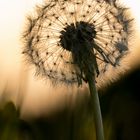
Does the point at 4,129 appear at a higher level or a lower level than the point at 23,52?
lower

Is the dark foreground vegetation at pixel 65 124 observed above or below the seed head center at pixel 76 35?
below

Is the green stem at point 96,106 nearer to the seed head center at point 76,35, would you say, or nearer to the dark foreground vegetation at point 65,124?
the seed head center at point 76,35

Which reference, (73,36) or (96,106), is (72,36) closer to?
(73,36)

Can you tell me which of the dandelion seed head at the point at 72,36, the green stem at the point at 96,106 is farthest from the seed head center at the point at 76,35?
the green stem at the point at 96,106

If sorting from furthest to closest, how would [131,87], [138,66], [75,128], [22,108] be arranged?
[138,66], [131,87], [75,128], [22,108]

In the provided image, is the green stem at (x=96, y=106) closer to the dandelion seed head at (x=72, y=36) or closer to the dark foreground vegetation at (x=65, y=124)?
the dandelion seed head at (x=72, y=36)

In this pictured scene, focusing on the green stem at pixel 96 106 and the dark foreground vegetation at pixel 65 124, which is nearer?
the green stem at pixel 96 106

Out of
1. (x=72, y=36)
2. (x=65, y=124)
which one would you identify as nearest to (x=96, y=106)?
(x=72, y=36)

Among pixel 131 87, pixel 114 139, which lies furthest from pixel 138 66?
pixel 114 139

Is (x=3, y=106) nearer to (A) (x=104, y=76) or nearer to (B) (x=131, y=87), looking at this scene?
(A) (x=104, y=76)
